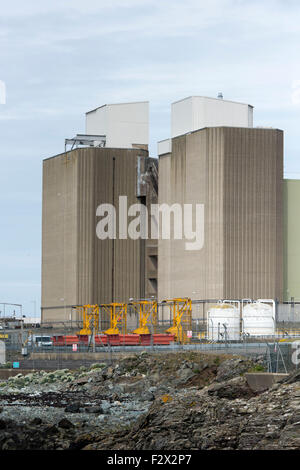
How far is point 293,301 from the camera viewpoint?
93.5m

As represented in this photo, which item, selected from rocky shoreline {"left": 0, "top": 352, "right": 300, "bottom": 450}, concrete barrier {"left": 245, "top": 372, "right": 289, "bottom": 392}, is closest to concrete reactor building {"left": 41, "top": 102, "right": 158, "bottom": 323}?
rocky shoreline {"left": 0, "top": 352, "right": 300, "bottom": 450}

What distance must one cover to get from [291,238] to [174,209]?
1234cm

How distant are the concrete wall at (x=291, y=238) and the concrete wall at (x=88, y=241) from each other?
17.5m

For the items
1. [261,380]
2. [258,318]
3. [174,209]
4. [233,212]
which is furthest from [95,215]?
[261,380]

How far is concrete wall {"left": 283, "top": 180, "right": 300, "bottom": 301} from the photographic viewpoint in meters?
95.0

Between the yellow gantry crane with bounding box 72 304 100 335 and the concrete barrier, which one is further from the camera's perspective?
the yellow gantry crane with bounding box 72 304 100 335

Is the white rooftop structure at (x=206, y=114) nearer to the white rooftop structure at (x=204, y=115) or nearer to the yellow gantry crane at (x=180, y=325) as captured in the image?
the white rooftop structure at (x=204, y=115)

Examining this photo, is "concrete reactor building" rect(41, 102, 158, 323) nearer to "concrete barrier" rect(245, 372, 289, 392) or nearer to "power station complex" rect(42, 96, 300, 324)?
"power station complex" rect(42, 96, 300, 324)

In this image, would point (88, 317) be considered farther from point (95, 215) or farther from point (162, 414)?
point (162, 414)

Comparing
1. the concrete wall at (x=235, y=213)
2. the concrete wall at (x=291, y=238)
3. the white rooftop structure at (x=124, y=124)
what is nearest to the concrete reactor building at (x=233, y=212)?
the concrete wall at (x=235, y=213)

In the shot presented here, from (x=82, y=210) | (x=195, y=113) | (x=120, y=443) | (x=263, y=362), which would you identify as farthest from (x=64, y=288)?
(x=120, y=443)

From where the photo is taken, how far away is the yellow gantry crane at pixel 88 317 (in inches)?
3452

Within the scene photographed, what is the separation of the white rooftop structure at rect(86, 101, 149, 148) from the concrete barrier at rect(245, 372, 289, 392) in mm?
77319

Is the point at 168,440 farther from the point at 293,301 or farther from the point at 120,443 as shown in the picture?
the point at 293,301
